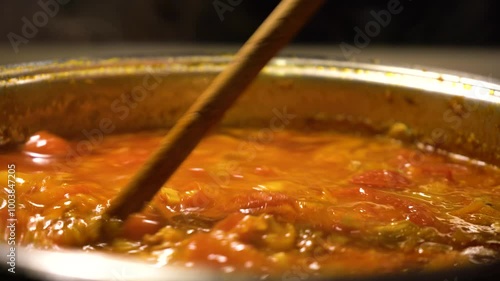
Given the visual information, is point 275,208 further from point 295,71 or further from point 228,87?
point 295,71

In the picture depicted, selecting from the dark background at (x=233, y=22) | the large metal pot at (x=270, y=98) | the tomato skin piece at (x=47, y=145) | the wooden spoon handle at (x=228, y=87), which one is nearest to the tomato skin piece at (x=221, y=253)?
the wooden spoon handle at (x=228, y=87)

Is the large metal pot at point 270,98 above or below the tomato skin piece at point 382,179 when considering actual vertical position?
above

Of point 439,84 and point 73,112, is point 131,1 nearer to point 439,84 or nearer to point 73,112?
point 73,112

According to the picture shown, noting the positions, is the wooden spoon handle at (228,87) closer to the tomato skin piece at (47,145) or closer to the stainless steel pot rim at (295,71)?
the tomato skin piece at (47,145)

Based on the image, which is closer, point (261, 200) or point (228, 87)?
point (228, 87)

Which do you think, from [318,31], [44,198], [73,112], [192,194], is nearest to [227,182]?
[192,194]

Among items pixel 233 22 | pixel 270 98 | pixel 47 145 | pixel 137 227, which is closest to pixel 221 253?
pixel 137 227
